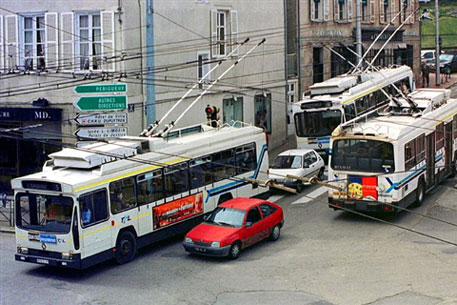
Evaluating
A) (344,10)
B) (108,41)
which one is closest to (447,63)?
(344,10)

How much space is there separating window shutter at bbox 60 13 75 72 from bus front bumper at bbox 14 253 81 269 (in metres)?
11.1

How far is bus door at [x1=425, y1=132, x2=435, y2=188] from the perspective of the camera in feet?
89.3

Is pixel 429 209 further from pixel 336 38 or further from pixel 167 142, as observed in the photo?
pixel 336 38

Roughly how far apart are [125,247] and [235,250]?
299 centimetres

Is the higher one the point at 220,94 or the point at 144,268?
the point at 220,94

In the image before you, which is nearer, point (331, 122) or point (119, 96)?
point (119, 96)

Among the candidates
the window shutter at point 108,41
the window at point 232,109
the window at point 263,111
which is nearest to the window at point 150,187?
the window shutter at point 108,41

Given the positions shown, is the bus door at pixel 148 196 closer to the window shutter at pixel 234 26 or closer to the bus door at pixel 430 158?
the bus door at pixel 430 158

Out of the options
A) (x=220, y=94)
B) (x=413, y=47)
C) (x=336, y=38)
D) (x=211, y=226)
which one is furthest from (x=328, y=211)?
(x=413, y=47)

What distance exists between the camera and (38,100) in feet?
98.5

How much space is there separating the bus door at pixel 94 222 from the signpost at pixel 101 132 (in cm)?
521

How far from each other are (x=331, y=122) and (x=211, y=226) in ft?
38.3

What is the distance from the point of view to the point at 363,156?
2433 cm

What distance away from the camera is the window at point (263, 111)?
3912 centimetres
